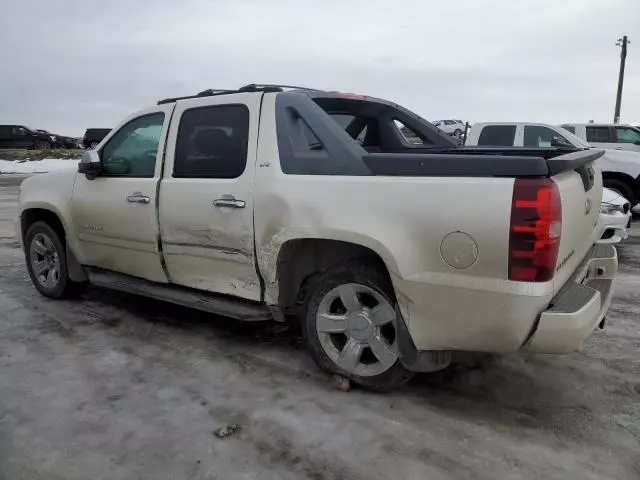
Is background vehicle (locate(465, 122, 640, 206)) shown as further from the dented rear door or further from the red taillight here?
the red taillight

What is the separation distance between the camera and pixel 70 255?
5164 millimetres

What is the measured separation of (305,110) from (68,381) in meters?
2.23

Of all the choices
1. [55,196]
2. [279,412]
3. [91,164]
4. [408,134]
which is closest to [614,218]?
[408,134]

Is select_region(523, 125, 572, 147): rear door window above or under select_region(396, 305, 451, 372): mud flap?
above

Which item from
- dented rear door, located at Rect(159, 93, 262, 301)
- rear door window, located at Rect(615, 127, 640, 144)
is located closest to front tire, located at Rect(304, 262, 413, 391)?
dented rear door, located at Rect(159, 93, 262, 301)

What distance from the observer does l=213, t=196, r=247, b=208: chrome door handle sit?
142 inches

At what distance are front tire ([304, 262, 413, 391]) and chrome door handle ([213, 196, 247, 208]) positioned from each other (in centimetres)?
67

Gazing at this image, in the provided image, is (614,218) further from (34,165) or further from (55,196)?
(34,165)

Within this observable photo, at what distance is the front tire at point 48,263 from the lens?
17.1 ft

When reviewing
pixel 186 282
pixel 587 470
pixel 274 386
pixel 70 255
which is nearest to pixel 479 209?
pixel 587 470

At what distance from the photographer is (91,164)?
4594mm

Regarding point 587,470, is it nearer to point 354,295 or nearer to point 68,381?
point 354,295

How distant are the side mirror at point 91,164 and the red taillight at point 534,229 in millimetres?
3356

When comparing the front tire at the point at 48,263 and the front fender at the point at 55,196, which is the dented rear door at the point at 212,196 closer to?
the front fender at the point at 55,196
